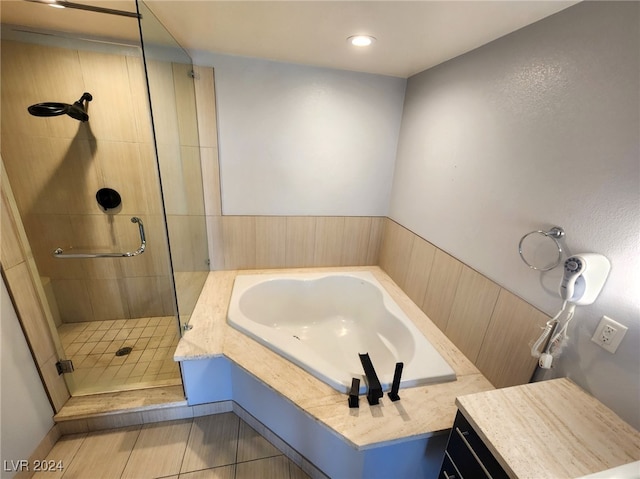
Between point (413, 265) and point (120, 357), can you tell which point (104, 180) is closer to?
point (120, 357)

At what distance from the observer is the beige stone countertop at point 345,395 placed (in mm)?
1135

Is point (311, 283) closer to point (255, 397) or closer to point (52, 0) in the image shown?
point (255, 397)

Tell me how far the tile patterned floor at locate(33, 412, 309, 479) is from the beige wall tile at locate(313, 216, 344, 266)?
4.58 ft

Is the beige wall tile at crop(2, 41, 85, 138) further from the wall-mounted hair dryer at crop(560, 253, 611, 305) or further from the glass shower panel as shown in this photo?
the wall-mounted hair dryer at crop(560, 253, 611, 305)

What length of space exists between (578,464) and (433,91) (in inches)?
77.8

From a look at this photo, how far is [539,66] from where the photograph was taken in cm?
112

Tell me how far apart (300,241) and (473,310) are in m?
1.45

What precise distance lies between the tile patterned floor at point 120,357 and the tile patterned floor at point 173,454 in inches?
10.2

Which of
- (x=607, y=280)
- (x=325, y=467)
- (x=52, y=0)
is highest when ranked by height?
(x=52, y=0)

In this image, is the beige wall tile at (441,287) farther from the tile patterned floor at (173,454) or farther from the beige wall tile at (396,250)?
the tile patterned floor at (173,454)

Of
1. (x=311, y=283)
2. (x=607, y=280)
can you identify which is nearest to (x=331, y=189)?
(x=311, y=283)

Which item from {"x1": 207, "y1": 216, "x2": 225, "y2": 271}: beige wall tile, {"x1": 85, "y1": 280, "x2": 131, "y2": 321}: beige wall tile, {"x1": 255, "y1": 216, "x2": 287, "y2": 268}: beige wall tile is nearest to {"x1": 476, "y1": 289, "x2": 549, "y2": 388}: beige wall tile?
{"x1": 255, "y1": 216, "x2": 287, "y2": 268}: beige wall tile

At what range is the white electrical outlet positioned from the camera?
2.84 feet

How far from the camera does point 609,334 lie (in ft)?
2.93
